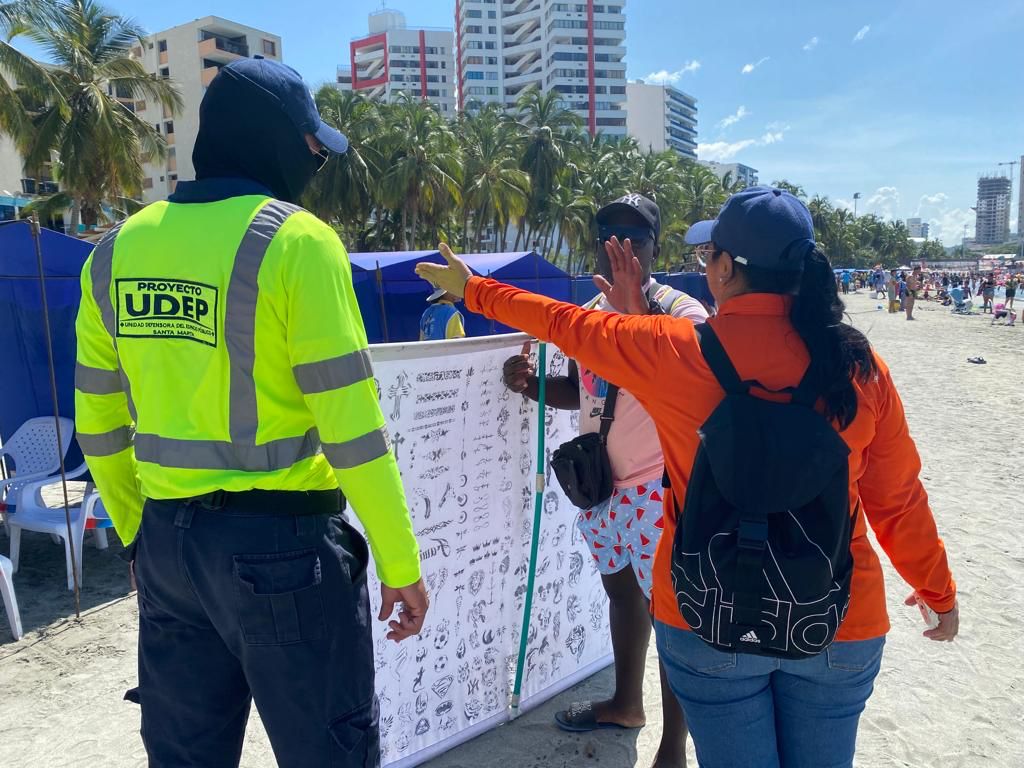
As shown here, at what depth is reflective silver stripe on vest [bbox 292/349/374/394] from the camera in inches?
56.0

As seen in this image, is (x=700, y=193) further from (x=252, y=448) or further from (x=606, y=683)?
(x=252, y=448)

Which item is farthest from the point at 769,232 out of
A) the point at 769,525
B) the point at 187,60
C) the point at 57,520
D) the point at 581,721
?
the point at 187,60

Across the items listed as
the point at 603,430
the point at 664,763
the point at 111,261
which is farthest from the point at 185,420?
the point at 664,763

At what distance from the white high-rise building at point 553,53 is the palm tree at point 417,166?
63688 mm

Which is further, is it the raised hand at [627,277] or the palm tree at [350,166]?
the palm tree at [350,166]

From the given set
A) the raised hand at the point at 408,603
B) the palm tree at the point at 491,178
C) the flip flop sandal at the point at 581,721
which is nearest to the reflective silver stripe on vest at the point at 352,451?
the raised hand at the point at 408,603

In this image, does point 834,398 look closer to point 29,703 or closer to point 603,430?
point 603,430

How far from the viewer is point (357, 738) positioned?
4.92 feet

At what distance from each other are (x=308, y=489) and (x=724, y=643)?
915 mm

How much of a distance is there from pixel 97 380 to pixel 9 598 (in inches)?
120

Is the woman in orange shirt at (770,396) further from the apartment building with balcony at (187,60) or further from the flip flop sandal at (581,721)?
the apartment building with balcony at (187,60)

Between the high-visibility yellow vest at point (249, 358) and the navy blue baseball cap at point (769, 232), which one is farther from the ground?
the navy blue baseball cap at point (769, 232)

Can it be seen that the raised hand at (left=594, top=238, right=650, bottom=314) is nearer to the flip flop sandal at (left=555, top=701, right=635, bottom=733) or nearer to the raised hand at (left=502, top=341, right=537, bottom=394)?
the raised hand at (left=502, top=341, right=537, bottom=394)

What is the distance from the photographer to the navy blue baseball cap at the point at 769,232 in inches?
61.2
